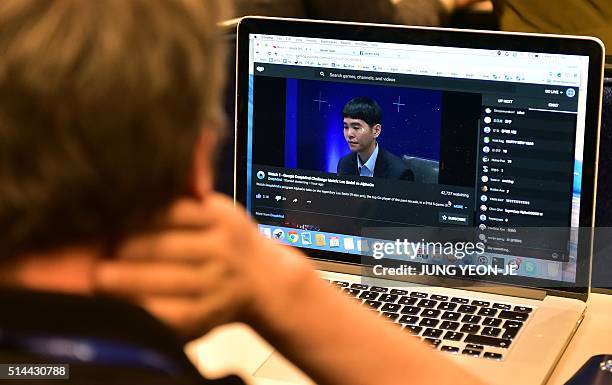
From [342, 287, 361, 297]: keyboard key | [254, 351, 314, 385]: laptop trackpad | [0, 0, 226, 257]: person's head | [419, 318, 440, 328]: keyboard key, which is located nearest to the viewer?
[0, 0, 226, 257]: person's head

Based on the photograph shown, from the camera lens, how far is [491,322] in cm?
133

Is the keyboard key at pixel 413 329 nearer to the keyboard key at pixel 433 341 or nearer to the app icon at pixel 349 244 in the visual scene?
the keyboard key at pixel 433 341

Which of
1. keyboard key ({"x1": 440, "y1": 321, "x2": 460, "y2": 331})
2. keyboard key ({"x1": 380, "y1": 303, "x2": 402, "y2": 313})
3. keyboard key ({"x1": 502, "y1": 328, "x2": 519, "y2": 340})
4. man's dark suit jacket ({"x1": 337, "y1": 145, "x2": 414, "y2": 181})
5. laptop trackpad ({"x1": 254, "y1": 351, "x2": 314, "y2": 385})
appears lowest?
laptop trackpad ({"x1": 254, "y1": 351, "x2": 314, "y2": 385})

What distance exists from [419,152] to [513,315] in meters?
0.26

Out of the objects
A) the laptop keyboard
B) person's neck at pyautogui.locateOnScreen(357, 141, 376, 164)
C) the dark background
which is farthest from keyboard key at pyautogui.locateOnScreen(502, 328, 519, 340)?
person's neck at pyautogui.locateOnScreen(357, 141, 376, 164)

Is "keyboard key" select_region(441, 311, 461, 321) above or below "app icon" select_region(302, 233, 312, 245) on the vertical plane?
below

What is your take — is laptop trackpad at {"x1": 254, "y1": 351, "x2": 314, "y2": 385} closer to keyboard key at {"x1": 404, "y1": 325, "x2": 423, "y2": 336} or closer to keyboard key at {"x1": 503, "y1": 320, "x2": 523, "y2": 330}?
keyboard key at {"x1": 404, "y1": 325, "x2": 423, "y2": 336}

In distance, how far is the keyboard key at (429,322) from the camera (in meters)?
1.31

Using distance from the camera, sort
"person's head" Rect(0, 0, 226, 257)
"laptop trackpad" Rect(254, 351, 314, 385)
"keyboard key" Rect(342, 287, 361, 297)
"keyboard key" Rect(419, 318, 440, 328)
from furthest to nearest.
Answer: "keyboard key" Rect(342, 287, 361, 297), "keyboard key" Rect(419, 318, 440, 328), "laptop trackpad" Rect(254, 351, 314, 385), "person's head" Rect(0, 0, 226, 257)

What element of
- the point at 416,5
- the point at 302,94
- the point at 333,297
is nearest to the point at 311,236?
the point at 302,94

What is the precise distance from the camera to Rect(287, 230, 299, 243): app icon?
1.49 m

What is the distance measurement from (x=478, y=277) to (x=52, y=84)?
1.05m

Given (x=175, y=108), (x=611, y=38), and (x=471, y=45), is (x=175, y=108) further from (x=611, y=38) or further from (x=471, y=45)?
(x=611, y=38)

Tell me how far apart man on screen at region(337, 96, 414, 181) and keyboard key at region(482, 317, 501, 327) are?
0.23 m
